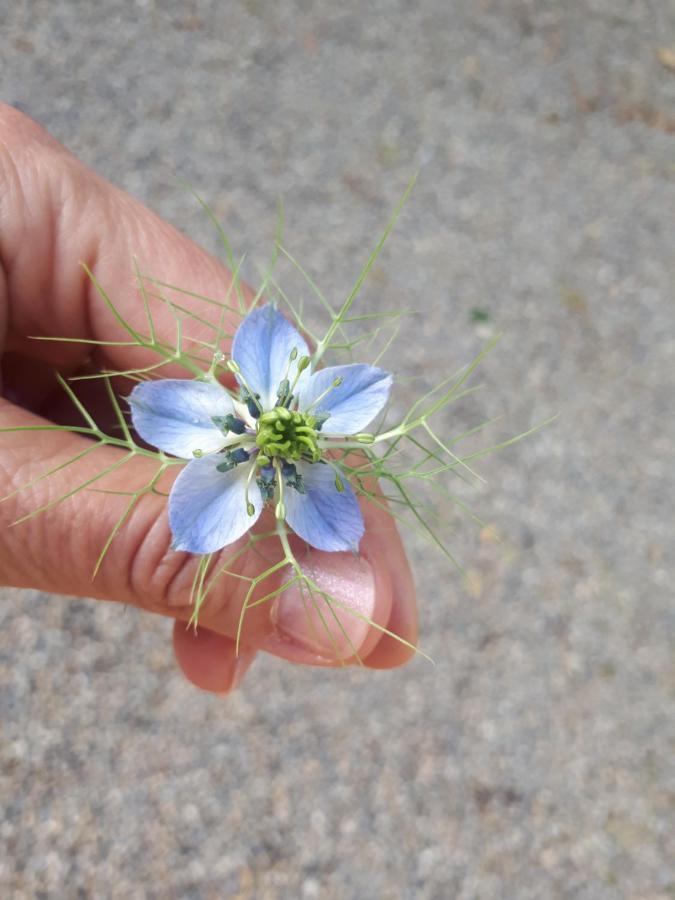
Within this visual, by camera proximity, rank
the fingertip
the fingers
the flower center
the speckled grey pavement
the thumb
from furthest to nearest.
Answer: the speckled grey pavement
the fingertip
the fingers
the thumb
the flower center

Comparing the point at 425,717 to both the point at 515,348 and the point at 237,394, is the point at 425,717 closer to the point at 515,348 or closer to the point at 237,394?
the point at 515,348

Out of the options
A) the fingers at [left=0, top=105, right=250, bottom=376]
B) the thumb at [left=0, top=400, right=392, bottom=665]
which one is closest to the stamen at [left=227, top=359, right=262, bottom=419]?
the thumb at [left=0, top=400, right=392, bottom=665]

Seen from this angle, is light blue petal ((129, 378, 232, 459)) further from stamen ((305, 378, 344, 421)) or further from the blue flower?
stamen ((305, 378, 344, 421))

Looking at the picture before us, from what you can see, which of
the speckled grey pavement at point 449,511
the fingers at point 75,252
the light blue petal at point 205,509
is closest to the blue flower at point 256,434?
the light blue petal at point 205,509

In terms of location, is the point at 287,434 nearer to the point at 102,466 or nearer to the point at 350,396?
the point at 350,396

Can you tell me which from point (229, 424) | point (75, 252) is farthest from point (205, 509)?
point (75, 252)

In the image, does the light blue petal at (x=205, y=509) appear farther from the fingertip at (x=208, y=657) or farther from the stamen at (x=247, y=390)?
the fingertip at (x=208, y=657)

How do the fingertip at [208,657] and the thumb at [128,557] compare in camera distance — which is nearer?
the thumb at [128,557]
